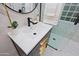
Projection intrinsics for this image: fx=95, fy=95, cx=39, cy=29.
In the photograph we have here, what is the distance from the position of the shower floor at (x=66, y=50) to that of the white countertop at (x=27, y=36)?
0.53 meters

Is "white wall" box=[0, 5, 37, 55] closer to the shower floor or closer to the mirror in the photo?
the mirror

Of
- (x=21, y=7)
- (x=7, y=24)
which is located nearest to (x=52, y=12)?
(x=21, y=7)

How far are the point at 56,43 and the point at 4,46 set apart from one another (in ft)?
3.25

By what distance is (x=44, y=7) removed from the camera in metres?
1.43

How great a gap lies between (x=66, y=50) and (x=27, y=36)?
88 centimetres

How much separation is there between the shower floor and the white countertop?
53 centimetres

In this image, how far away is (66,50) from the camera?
5.65ft

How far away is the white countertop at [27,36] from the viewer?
1055 millimetres

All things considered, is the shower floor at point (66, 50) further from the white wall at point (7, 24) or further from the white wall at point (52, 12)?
the white wall at point (7, 24)

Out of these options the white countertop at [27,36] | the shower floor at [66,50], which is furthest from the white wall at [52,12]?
the shower floor at [66,50]

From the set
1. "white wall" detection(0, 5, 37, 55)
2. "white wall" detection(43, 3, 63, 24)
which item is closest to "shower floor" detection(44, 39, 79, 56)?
"white wall" detection(43, 3, 63, 24)

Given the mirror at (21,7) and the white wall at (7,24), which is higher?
the mirror at (21,7)

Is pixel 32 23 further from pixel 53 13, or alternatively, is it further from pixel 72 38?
pixel 72 38

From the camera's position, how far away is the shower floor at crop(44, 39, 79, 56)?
168cm
